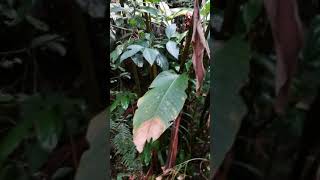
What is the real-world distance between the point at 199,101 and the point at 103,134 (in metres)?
0.70

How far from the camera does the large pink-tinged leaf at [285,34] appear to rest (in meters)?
0.66

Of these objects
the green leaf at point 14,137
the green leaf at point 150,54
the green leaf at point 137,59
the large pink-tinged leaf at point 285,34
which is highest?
the large pink-tinged leaf at point 285,34

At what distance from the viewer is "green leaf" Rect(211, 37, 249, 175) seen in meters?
0.71

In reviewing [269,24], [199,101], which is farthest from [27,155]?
[199,101]

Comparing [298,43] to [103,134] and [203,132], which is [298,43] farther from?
[203,132]

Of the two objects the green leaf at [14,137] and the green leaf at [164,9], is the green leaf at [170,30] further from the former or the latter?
A: the green leaf at [14,137]

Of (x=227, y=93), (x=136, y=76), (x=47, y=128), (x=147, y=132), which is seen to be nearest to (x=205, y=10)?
(x=136, y=76)

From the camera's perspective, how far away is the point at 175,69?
143 cm

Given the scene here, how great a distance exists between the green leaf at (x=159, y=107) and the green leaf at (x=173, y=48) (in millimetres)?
73

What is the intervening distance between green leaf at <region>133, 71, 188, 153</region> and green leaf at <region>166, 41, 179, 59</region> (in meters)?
0.07

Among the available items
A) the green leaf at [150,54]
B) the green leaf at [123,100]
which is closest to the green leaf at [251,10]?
the green leaf at [150,54]

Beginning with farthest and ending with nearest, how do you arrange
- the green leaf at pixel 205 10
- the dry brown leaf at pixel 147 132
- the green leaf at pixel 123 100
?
the green leaf at pixel 123 100
the green leaf at pixel 205 10
the dry brown leaf at pixel 147 132

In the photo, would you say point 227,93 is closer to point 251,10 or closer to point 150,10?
point 251,10

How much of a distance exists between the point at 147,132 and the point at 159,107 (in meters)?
0.11
